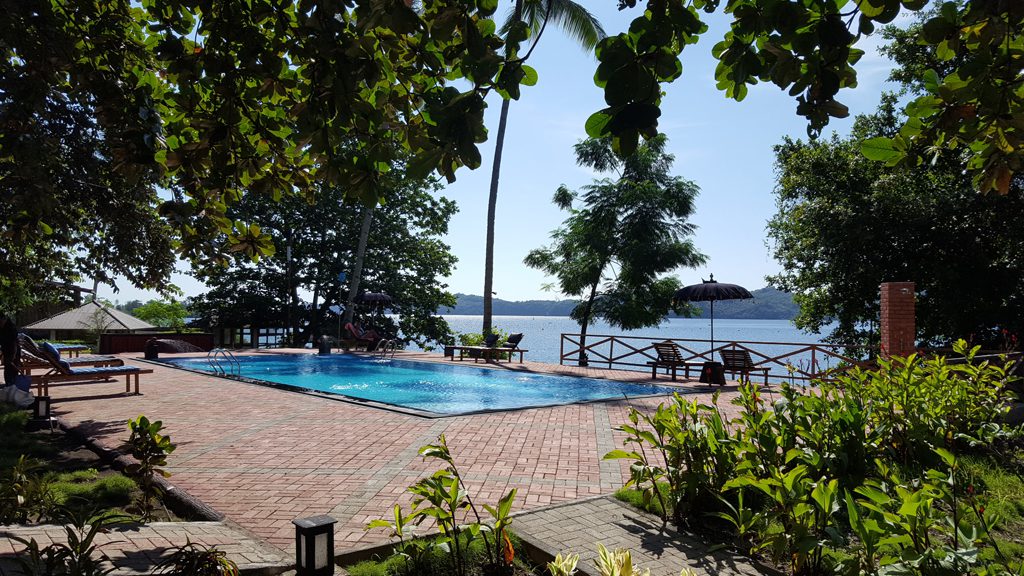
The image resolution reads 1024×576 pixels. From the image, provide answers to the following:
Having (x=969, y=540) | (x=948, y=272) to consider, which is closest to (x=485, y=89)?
(x=969, y=540)

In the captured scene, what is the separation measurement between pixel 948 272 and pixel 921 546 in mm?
15293

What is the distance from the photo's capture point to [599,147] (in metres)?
20.0

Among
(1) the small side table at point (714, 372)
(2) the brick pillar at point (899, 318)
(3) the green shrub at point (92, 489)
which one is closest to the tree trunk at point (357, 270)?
(1) the small side table at point (714, 372)

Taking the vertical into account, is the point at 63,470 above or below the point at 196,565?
→ below

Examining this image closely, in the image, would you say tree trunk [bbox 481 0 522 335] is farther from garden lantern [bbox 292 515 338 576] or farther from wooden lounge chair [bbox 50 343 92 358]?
garden lantern [bbox 292 515 338 576]

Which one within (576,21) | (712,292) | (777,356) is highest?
(576,21)

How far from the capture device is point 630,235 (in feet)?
66.5

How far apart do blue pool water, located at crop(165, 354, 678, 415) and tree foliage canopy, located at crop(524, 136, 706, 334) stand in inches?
284

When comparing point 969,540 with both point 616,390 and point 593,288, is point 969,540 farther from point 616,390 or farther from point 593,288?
point 593,288

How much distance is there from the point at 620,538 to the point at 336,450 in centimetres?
342

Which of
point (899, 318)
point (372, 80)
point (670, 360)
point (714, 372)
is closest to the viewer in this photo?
point (372, 80)

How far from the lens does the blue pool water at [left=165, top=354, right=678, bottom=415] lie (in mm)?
11930

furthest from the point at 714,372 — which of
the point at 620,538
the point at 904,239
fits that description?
the point at 620,538

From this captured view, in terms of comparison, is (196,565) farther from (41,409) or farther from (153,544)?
(41,409)
